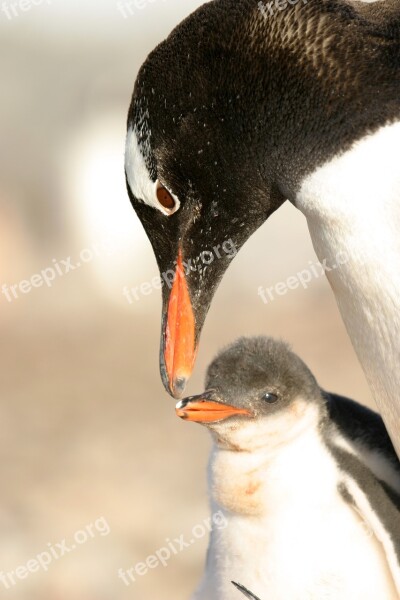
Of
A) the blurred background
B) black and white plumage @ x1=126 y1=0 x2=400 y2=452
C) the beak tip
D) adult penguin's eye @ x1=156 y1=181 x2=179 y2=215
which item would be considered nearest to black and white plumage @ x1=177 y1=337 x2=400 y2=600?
the beak tip

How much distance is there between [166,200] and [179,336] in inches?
8.4

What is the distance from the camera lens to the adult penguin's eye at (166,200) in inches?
64.6

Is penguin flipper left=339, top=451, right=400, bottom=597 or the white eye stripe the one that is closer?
the white eye stripe

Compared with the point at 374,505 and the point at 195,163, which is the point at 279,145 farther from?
the point at 374,505

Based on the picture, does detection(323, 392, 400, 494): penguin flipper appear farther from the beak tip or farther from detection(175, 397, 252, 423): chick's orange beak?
the beak tip

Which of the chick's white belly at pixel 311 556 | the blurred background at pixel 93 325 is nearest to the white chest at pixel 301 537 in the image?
the chick's white belly at pixel 311 556

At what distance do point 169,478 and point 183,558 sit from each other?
3.10 ft

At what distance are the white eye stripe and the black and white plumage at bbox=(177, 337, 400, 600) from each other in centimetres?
36

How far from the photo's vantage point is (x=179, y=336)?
1689 mm

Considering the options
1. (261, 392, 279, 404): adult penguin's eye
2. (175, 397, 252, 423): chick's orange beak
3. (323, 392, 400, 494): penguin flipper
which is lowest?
(323, 392, 400, 494): penguin flipper

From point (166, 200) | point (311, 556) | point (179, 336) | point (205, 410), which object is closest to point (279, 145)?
point (166, 200)

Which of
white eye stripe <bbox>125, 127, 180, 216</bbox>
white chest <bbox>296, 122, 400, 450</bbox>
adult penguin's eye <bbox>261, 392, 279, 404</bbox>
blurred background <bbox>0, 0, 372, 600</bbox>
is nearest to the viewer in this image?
white chest <bbox>296, 122, 400, 450</bbox>

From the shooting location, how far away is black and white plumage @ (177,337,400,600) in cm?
185

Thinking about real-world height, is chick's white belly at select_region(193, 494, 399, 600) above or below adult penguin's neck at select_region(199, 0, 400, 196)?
below
